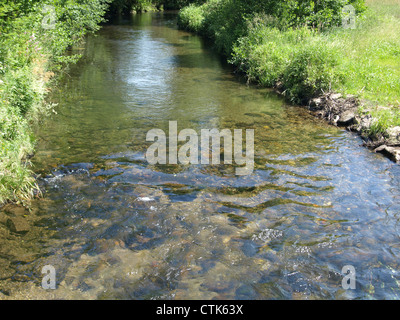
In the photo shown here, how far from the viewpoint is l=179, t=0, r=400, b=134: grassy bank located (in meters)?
11.8

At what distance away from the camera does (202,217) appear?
6125mm

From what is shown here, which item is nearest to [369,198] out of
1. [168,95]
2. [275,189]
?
[275,189]

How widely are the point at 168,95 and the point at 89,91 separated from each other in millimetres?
3075

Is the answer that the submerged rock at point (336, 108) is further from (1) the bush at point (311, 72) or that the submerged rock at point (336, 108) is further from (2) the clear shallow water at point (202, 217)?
Answer: (2) the clear shallow water at point (202, 217)

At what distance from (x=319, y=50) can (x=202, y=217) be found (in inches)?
372

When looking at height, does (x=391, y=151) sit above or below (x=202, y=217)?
above

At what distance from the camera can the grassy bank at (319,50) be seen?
1176 cm

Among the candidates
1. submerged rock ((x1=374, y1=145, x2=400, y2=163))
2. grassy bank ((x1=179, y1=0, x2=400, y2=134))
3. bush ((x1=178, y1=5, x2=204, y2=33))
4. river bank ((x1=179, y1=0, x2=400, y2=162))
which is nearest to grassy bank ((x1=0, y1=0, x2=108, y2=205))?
submerged rock ((x1=374, y1=145, x2=400, y2=163))

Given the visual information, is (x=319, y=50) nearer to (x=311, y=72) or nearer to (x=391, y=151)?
(x=311, y=72)

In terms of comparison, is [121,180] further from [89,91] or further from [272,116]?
[89,91]

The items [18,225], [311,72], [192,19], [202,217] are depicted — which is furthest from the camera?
[192,19]

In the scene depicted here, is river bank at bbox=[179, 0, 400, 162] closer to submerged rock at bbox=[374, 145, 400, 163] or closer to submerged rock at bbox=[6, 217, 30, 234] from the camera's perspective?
submerged rock at bbox=[374, 145, 400, 163]

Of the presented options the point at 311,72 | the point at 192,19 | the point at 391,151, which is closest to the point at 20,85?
the point at 391,151
